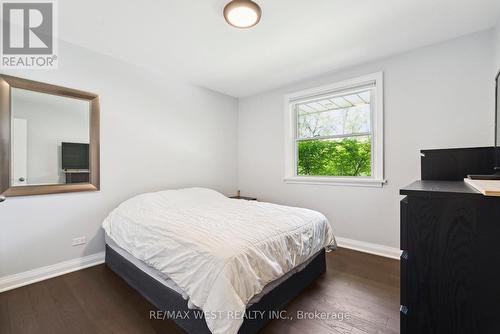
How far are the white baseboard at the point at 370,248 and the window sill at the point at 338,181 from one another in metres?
0.79

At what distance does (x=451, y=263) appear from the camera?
956 mm

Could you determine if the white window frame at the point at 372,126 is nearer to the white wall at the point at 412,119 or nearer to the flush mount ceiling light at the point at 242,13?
the white wall at the point at 412,119

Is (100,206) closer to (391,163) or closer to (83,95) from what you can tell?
(83,95)

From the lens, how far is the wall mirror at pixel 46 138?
83.4 inches

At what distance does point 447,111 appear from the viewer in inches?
97.2

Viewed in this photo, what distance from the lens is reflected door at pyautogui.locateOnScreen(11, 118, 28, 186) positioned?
2.15m

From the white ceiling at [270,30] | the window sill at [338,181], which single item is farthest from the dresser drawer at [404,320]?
the white ceiling at [270,30]

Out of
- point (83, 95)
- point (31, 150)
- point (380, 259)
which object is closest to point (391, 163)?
point (380, 259)

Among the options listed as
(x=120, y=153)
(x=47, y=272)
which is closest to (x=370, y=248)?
(x=120, y=153)

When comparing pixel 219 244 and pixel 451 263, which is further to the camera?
pixel 219 244

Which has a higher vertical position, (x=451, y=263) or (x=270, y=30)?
(x=270, y=30)

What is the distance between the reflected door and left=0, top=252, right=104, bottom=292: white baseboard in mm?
900

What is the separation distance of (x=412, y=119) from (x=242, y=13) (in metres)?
2.30

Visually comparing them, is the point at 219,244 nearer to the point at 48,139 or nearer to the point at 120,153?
the point at 120,153
